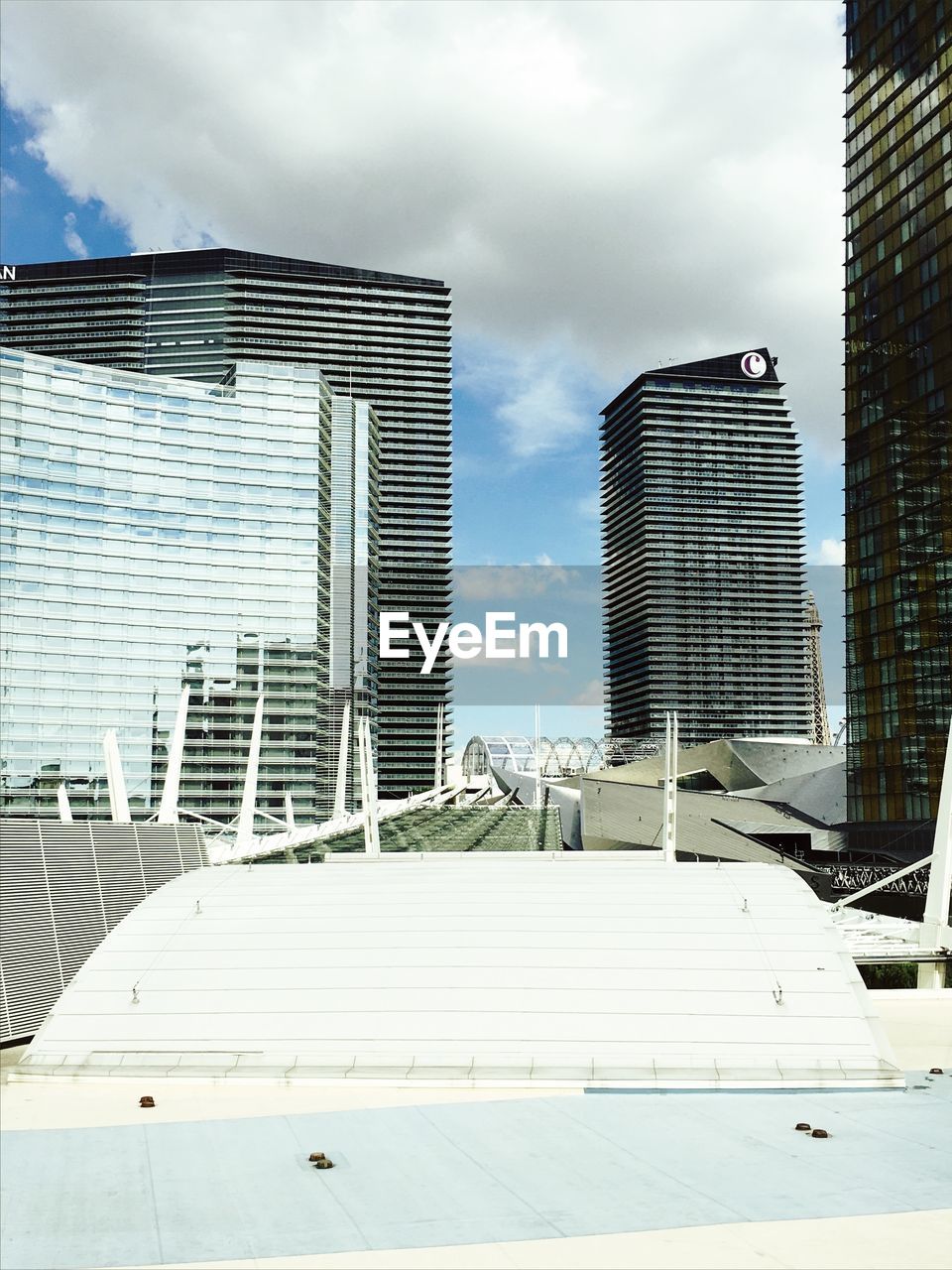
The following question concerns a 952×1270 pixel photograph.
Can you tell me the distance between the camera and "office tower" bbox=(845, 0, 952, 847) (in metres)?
96.1

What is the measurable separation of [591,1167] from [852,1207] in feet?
13.0

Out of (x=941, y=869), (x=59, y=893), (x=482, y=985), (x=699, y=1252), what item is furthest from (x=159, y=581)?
(x=699, y=1252)

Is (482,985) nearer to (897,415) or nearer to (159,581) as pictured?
(897,415)

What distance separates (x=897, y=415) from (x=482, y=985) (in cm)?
8737

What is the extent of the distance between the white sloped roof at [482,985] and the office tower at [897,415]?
232 ft

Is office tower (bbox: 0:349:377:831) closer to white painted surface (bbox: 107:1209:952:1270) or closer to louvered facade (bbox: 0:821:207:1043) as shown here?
louvered facade (bbox: 0:821:207:1043)

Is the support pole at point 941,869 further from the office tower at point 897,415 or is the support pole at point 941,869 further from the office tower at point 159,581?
the office tower at point 159,581

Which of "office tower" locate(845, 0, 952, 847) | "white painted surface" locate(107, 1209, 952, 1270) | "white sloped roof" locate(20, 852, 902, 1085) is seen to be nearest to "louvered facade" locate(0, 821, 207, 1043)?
"white sloped roof" locate(20, 852, 902, 1085)

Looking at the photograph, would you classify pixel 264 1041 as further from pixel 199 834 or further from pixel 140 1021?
pixel 199 834

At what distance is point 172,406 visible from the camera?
173000 mm

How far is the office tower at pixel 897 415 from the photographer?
96.1 meters

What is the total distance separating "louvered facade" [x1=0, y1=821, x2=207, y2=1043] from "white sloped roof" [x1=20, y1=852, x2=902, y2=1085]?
6777 mm

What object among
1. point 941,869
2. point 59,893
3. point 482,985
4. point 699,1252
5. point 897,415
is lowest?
point 699,1252

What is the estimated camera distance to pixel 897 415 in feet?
331
